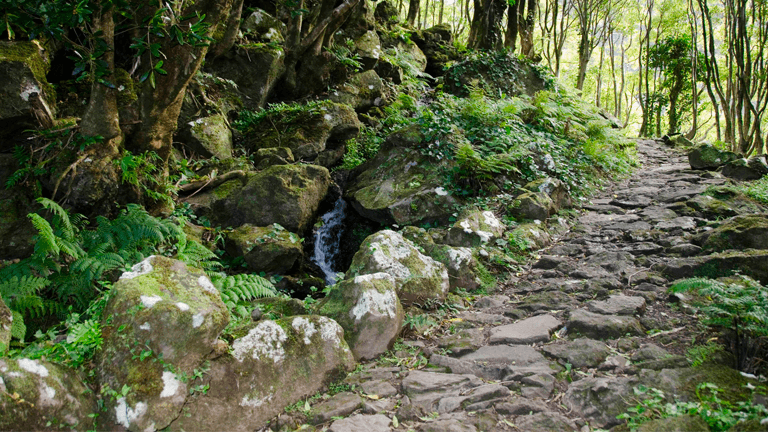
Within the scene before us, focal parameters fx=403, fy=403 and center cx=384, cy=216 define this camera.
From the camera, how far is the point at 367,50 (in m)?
11.9

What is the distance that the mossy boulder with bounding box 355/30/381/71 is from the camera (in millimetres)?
11727

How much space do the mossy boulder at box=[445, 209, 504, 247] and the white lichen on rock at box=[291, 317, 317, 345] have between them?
3.02 m

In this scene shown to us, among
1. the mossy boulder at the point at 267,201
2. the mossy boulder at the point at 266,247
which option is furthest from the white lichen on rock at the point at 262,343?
the mossy boulder at the point at 267,201

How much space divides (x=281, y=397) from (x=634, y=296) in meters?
3.26

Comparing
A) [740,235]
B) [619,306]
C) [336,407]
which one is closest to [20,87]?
[336,407]

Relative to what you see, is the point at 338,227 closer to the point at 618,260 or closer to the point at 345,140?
the point at 345,140

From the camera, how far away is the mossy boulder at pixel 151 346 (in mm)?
2303

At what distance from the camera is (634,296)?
378 cm

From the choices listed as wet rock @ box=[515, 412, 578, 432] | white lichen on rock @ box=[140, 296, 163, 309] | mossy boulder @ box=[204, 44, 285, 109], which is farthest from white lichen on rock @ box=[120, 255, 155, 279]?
mossy boulder @ box=[204, 44, 285, 109]

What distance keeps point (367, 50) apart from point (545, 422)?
1143cm

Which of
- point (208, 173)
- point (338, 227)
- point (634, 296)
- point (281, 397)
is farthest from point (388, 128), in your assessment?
point (281, 397)

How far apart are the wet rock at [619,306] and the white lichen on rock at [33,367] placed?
4.00 meters

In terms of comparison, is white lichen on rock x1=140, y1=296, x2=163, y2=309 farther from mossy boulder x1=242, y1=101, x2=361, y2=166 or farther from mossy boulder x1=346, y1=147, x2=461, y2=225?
mossy boulder x1=242, y1=101, x2=361, y2=166

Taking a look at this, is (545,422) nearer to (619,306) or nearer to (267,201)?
(619,306)
